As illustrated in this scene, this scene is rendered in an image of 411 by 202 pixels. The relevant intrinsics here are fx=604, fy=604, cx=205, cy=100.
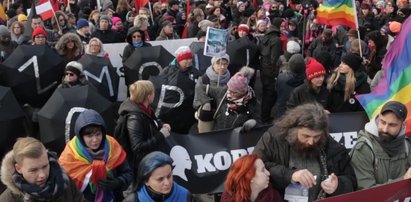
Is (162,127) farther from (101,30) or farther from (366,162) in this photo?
(101,30)

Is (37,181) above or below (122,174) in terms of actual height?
above

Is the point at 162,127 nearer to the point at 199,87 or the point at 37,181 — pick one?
the point at 199,87

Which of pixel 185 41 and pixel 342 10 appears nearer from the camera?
pixel 342 10

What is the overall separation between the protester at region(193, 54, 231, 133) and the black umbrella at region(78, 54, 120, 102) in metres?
1.22

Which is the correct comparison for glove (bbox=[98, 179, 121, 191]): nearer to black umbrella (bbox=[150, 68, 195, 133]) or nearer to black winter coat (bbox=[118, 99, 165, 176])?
black winter coat (bbox=[118, 99, 165, 176])

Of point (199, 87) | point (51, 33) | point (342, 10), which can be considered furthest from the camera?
point (51, 33)

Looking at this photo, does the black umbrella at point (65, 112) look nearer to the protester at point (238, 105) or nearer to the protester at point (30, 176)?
the protester at point (238, 105)

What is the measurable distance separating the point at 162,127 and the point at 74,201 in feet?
5.20

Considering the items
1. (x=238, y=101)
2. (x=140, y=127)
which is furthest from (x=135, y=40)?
(x=140, y=127)

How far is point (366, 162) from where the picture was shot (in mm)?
4102

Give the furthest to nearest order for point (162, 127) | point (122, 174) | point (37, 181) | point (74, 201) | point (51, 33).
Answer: point (51, 33) → point (162, 127) → point (122, 174) → point (74, 201) → point (37, 181)

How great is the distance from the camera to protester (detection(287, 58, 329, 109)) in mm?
6363

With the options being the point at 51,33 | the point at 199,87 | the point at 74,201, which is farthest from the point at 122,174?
the point at 51,33

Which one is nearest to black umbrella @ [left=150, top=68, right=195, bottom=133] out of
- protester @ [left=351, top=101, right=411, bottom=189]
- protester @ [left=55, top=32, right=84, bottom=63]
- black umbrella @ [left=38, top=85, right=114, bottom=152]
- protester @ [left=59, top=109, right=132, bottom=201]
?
black umbrella @ [left=38, top=85, right=114, bottom=152]
